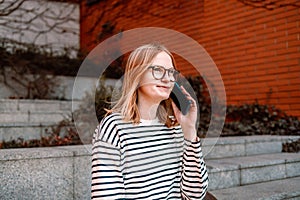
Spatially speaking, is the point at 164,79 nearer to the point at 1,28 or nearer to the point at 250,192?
the point at 250,192

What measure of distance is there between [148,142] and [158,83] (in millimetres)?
202

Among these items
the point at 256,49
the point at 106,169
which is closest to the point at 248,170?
the point at 106,169

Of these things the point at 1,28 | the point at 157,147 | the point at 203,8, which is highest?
→ the point at 203,8

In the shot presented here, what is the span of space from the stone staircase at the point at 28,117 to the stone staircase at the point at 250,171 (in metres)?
1.75

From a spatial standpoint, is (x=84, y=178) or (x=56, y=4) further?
(x=56, y=4)

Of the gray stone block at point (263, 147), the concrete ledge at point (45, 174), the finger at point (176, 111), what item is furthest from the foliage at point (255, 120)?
the finger at point (176, 111)

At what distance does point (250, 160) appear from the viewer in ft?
11.9

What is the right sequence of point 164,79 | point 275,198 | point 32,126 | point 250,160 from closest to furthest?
point 164,79 → point 275,198 → point 250,160 → point 32,126

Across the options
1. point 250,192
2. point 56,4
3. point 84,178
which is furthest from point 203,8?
point 84,178

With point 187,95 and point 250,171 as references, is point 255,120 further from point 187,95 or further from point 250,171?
point 187,95

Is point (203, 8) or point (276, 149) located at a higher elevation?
point (203, 8)

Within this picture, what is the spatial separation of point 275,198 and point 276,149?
1724mm

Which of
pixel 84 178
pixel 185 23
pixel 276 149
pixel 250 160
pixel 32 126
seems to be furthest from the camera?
pixel 185 23

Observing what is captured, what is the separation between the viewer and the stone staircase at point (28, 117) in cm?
398
